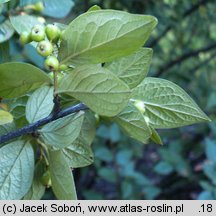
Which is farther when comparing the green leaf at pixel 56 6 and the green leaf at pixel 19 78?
the green leaf at pixel 56 6

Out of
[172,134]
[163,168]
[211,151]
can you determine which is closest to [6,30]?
[211,151]

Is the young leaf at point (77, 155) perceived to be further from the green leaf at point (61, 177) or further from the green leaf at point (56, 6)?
the green leaf at point (56, 6)

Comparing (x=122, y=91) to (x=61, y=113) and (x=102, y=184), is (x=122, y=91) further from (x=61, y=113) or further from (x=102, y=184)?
(x=102, y=184)

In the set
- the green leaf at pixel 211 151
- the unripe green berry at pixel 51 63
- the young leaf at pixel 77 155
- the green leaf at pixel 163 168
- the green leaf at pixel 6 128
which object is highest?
the unripe green berry at pixel 51 63

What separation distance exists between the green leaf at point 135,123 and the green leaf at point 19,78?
0.39 feet

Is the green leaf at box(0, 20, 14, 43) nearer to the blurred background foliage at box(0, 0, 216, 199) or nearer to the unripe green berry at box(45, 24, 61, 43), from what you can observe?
the unripe green berry at box(45, 24, 61, 43)

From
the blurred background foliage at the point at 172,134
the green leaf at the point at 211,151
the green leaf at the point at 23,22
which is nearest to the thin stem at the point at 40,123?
the green leaf at the point at 23,22

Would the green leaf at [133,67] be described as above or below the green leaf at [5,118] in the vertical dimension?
above

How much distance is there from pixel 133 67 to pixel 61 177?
18cm

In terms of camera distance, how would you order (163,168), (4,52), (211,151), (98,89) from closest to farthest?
(98,89)
(4,52)
(211,151)
(163,168)

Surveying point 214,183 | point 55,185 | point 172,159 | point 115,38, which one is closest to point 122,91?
point 115,38

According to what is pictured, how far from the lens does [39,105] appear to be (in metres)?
0.68

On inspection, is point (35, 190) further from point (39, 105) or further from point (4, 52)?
point (4, 52)

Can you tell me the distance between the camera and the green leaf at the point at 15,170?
0.66m
